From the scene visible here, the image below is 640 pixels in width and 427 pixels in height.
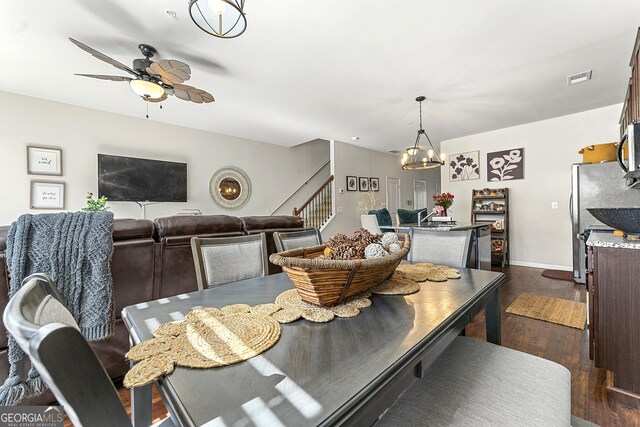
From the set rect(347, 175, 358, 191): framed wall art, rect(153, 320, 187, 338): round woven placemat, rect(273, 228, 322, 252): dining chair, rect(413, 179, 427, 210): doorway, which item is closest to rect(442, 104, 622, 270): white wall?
rect(347, 175, 358, 191): framed wall art

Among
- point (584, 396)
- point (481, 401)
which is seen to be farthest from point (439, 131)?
point (481, 401)

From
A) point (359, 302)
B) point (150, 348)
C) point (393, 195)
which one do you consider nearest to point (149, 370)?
point (150, 348)

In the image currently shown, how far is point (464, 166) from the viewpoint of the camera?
579cm

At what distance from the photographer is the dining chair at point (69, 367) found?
396 millimetres

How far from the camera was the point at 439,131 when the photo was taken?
5484 millimetres

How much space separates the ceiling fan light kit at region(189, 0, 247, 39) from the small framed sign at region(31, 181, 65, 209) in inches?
148

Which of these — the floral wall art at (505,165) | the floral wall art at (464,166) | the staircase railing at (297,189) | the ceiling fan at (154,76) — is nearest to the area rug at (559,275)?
the floral wall art at (505,165)

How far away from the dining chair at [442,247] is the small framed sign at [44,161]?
Result: 5045 millimetres

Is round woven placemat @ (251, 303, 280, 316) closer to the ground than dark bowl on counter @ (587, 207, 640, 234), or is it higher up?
closer to the ground

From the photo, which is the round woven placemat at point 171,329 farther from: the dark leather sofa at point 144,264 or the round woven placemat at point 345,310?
the dark leather sofa at point 144,264

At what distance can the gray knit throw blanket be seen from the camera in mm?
1383

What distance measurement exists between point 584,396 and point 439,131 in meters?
4.82

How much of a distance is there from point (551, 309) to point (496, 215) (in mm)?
2883

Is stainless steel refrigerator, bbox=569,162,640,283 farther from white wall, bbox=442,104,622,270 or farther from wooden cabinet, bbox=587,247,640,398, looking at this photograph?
wooden cabinet, bbox=587,247,640,398
